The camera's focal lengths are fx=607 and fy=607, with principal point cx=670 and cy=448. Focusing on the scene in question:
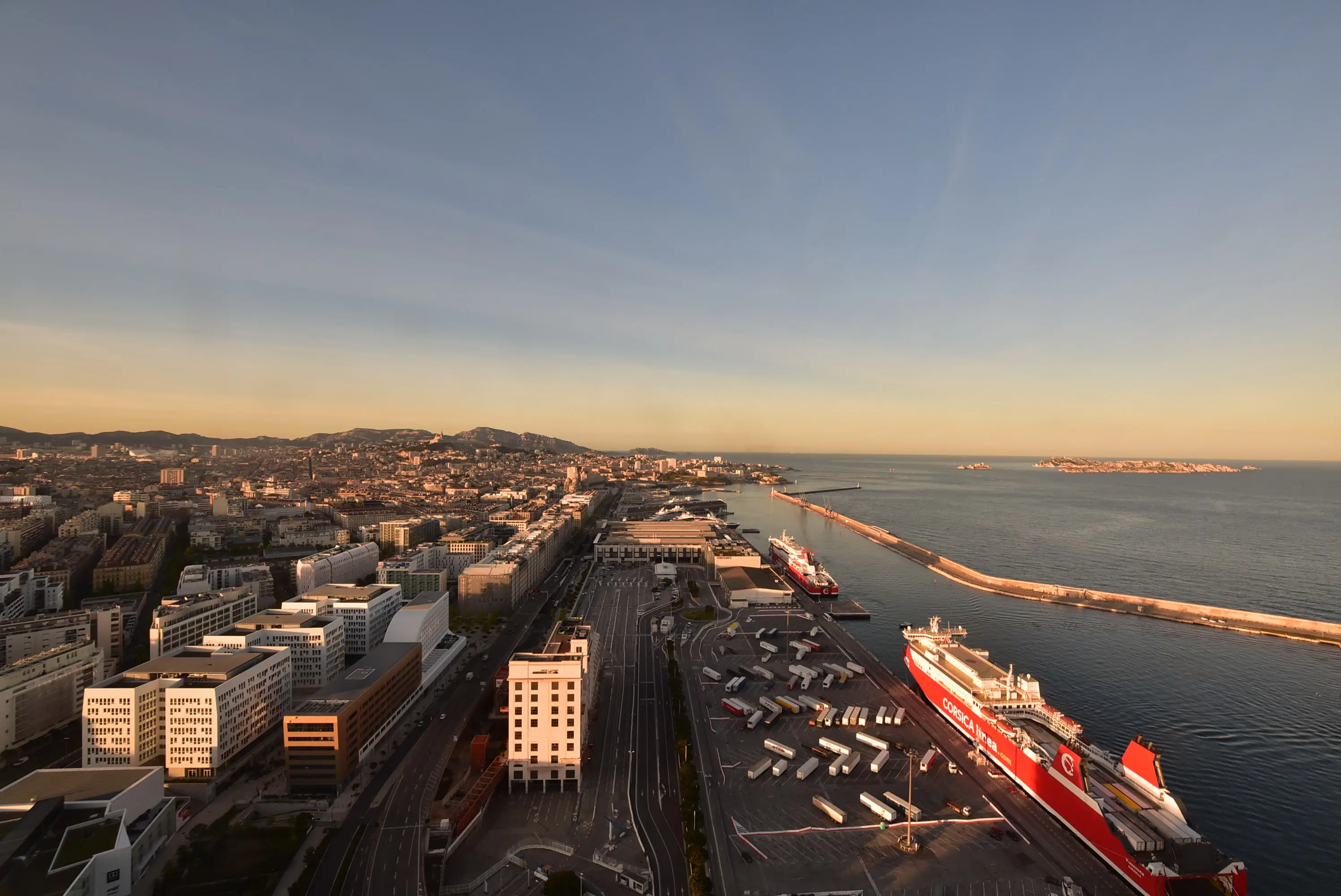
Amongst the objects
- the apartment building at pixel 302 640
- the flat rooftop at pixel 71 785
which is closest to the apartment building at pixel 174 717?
the flat rooftop at pixel 71 785

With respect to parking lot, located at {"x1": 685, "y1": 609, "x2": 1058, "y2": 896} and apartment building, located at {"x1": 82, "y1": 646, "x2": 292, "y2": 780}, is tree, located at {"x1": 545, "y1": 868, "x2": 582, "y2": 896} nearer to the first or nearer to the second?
parking lot, located at {"x1": 685, "y1": 609, "x2": 1058, "y2": 896}

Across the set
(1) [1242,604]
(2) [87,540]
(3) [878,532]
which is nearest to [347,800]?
(2) [87,540]

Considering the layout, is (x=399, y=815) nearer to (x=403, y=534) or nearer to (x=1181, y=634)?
(x=1181, y=634)

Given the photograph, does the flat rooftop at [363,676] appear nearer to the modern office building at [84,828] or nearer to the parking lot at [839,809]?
the modern office building at [84,828]

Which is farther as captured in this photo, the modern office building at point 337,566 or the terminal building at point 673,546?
the terminal building at point 673,546

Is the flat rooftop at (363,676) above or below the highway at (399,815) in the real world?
above

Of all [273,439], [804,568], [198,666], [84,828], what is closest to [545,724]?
[84,828]
